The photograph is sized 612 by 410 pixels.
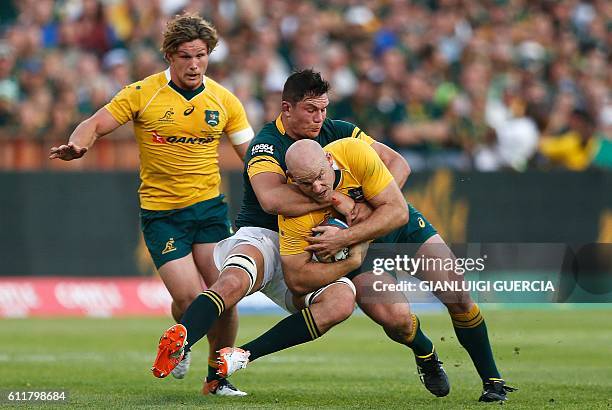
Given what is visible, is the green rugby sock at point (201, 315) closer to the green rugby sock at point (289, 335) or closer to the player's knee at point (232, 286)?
the player's knee at point (232, 286)

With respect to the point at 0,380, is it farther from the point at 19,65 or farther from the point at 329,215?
the point at 19,65

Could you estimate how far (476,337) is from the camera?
350 inches

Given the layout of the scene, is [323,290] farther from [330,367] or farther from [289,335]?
[330,367]

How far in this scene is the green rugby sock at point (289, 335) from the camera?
8.49 meters

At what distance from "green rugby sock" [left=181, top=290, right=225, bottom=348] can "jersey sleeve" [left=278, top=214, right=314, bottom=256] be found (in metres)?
0.55

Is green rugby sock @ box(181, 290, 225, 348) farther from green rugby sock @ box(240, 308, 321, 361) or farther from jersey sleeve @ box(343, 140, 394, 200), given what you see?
jersey sleeve @ box(343, 140, 394, 200)

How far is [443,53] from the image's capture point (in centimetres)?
2039

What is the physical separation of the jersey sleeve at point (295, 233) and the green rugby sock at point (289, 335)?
0.41 metres

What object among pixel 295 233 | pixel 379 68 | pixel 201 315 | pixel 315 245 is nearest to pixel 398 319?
pixel 315 245

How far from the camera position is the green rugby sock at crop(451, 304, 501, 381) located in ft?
29.1

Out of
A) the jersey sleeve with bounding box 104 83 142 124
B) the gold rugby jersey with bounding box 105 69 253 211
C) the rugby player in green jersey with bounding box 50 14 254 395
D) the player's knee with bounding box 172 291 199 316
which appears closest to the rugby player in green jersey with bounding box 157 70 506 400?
the player's knee with bounding box 172 291 199 316

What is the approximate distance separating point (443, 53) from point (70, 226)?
6599mm

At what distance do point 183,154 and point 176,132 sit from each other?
186mm

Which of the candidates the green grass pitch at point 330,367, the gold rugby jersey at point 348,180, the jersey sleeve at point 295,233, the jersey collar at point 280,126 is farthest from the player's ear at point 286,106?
the green grass pitch at point 330,367
